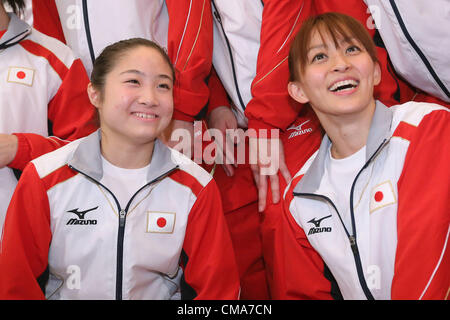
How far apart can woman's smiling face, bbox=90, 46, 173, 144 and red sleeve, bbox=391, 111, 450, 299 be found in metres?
0.78

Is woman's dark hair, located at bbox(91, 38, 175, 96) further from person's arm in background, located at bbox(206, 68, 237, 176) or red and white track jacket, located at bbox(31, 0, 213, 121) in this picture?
person's arm in background, located at bbox(206, 68, 237, 176)

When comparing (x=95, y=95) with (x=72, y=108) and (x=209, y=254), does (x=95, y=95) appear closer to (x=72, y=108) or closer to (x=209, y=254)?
(x=72, y=108)

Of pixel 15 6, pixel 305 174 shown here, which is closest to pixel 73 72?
pixel 15 6

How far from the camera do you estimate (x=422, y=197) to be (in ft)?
4.39

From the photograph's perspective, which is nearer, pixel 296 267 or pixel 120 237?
pixel 120 237

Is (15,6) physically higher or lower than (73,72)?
higher

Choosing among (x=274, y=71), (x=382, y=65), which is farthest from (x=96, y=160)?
(x=382, y=65)

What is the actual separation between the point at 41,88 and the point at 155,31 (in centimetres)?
55

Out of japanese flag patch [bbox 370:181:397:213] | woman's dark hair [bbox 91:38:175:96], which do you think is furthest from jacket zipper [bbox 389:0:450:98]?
woman's dark hair [bbox 91:38:175:96]

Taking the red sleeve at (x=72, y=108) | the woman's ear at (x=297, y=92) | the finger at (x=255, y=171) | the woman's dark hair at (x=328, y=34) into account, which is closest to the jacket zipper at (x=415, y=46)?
the woman's dark hair at (x=328, y=34)

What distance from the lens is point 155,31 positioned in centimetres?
212

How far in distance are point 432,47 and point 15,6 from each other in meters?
1.60

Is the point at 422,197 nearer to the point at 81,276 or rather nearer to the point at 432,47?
the point at 432,47

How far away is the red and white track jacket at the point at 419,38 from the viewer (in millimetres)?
1724
